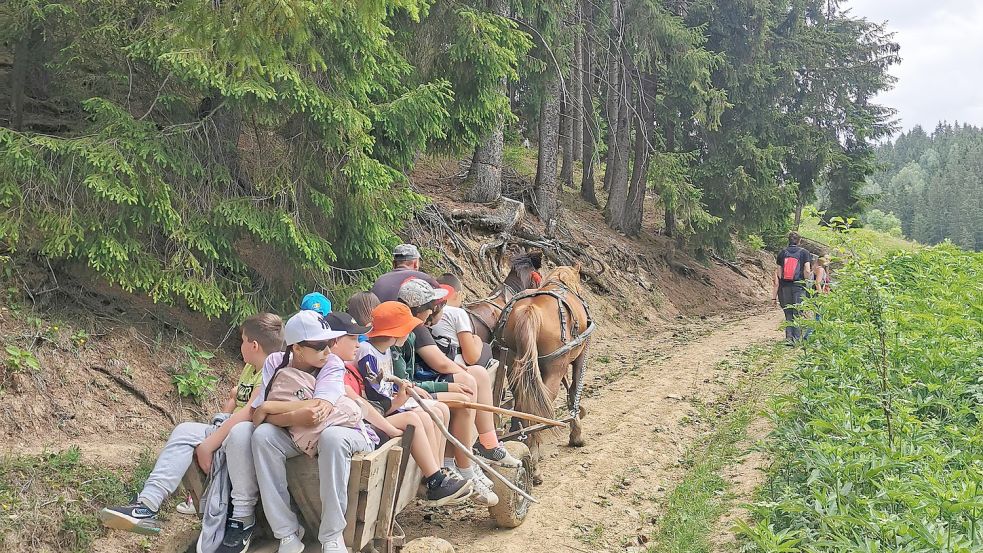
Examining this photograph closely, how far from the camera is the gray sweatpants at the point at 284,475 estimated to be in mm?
3742

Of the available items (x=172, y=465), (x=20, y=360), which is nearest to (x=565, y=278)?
(x=20, y=360)

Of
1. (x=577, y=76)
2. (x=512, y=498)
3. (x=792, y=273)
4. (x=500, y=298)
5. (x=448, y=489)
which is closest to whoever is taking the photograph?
(x=448, y=489)

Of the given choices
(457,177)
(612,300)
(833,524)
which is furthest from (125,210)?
(612,300)

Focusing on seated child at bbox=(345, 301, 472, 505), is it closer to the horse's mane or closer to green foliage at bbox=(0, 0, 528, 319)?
green foliage at bbox=(0, 0, 528, 319)

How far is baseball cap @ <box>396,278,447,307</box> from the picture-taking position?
5.42m

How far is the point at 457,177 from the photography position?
53.0ft

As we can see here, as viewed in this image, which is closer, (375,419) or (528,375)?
(375,419)

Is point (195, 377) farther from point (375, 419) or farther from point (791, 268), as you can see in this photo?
point (791, 268)

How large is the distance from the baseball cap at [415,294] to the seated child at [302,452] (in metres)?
1.47

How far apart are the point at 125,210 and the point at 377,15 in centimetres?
264

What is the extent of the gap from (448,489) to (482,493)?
21.9 inches

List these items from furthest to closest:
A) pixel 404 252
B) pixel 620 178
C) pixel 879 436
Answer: pixel 620 178
pixel 404 252
pixel 879 436

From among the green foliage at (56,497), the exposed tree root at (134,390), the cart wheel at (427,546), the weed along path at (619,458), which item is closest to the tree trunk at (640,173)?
the weed along path at (619,458)

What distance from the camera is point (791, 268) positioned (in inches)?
518
